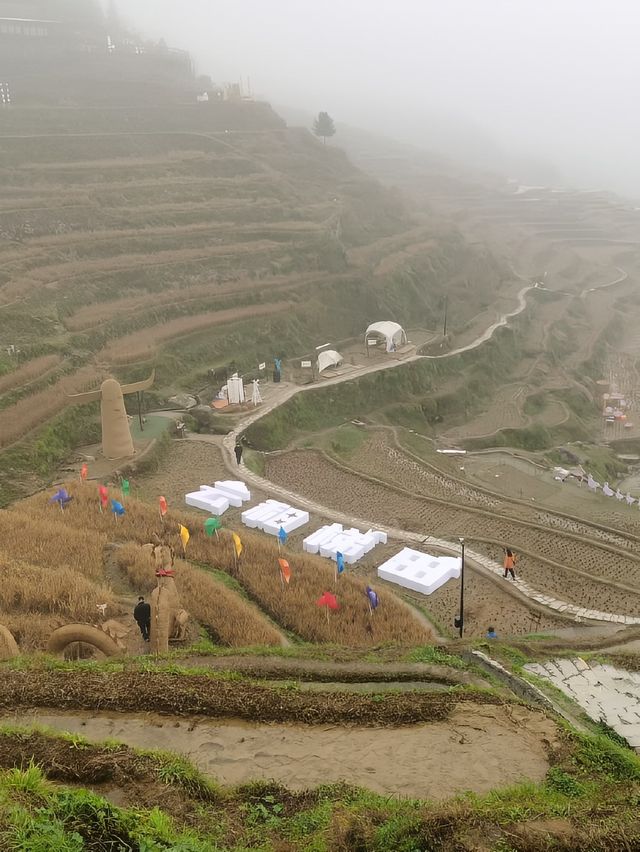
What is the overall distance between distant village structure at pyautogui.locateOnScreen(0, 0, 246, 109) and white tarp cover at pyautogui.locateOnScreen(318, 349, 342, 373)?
42.5 metres

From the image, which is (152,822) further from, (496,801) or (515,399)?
(515,399)

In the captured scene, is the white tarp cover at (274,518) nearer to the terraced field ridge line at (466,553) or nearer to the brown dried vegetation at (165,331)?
the terraced field ridge line at (466,553)

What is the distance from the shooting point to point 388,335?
38.9 m

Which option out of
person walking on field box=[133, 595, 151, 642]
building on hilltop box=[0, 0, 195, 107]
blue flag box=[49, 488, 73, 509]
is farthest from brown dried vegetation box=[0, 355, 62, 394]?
building on hilltop box=[0, 0, 195, 107]

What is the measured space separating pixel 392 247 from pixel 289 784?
51623 millimetres

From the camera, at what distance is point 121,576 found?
14508mm

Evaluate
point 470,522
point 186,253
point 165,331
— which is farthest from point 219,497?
point 186,253

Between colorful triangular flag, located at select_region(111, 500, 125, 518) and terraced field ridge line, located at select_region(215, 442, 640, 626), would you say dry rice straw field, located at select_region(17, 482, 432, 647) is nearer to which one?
colorful triangular flag, located at select_region(111, 500, 125, 518)

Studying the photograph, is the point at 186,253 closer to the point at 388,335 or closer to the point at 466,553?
the point at 388,335

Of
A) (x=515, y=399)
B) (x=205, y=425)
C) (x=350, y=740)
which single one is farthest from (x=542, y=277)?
(x=350, y=740)

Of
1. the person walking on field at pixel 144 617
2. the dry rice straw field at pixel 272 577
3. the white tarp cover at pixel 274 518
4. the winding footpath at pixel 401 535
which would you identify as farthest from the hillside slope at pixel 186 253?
the person walking on field at pixel 144 617

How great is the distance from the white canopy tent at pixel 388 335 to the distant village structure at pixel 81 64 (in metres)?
41.1

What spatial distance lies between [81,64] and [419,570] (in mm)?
81110

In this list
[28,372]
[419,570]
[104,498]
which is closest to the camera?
[419,570]
